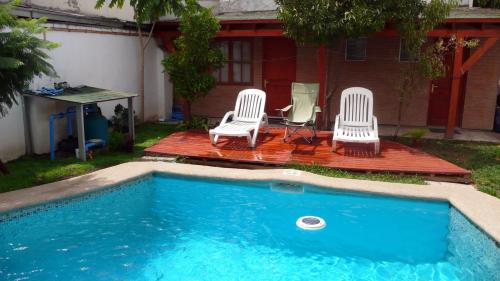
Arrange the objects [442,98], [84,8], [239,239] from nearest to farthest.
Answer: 1. [239,239]
2. [84,8]
3. [442,98]

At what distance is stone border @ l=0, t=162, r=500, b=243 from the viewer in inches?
249

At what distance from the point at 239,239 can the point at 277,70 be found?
27.1 ft

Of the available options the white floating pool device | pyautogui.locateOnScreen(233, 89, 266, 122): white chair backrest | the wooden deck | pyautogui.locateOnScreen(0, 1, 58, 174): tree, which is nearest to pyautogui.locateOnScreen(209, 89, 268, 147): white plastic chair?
pyautogui.locateOnScreen(233, 89, 266, 122): white chair backrest

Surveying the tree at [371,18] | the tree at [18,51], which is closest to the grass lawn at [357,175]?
the tree at [371,18]

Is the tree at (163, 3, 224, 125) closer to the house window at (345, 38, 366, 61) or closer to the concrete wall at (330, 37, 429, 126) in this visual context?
the concrete wall at (330, 37, 429, 126)

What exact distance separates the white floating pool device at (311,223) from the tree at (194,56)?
5.53 metres

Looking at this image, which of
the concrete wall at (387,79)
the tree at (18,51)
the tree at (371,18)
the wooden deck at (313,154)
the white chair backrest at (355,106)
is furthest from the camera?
the concrete wall at (387,79)

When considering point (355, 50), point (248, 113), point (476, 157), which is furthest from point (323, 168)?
point (355, 50)

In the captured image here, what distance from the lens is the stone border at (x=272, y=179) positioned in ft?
20.7

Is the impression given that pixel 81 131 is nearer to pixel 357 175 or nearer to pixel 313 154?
pixel 313 154

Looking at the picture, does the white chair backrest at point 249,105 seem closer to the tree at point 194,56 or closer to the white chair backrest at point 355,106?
the tree at point 194,56

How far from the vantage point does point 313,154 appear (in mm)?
9039

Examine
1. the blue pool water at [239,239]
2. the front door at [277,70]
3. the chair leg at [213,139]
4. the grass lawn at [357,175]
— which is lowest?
the blue pool water at [239,239]

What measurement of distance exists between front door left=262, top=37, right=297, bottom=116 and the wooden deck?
126 inches
